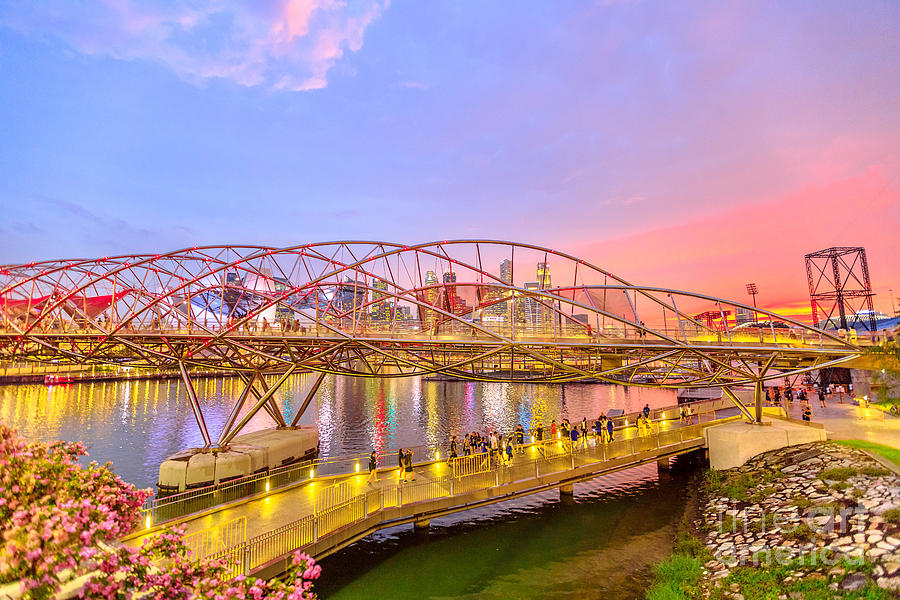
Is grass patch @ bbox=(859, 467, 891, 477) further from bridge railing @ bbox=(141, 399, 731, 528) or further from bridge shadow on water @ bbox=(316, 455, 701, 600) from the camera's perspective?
bridge railing @ bbox=(141, 399, 731, 528)

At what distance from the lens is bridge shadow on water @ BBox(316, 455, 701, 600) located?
1803 cm

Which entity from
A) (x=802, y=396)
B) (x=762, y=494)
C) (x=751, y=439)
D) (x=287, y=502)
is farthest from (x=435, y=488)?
(x=802, y=396)

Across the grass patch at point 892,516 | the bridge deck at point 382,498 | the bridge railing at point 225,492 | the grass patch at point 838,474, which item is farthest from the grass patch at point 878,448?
the bridge railing at point 225,492

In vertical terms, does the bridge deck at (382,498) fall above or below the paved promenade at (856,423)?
below

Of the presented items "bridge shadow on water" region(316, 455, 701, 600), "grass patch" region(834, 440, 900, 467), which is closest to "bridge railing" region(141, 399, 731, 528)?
"bridge shadow on water" region(316, 455, 701, 600)

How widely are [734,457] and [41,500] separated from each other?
33.7 m

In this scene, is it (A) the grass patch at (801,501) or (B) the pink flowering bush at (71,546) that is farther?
(A) the grass patch at (801,501)

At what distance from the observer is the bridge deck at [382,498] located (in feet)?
53.7

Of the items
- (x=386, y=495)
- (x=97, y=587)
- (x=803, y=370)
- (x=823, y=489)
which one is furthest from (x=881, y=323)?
(x=97, y=587)

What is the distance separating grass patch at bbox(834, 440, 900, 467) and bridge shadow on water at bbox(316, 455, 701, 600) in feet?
31.4

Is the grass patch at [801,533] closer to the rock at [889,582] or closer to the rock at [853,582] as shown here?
the rock at [853,582]

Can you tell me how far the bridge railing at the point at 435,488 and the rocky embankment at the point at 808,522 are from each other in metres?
5.15

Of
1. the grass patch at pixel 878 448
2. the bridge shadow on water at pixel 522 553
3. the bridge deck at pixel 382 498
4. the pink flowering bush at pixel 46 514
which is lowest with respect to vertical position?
the bridge shadow on water at pixel 522 553

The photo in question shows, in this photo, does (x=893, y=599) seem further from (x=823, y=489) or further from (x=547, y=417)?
(x=547, y=417)
